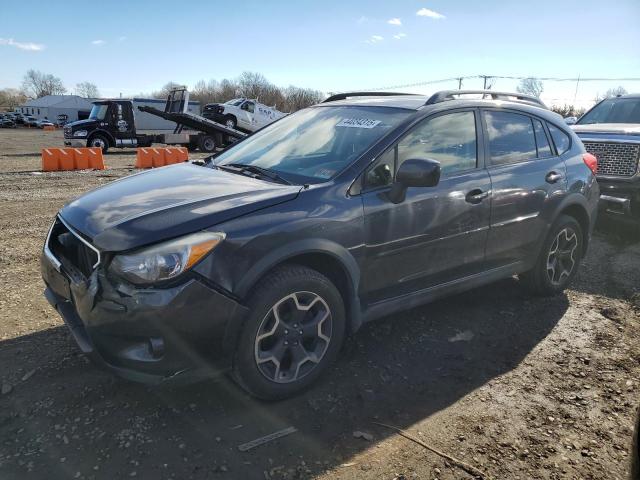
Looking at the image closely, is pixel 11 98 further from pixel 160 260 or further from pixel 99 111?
pixel 160 260

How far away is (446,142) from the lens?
11.8ft

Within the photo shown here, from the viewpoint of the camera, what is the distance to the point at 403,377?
324cm

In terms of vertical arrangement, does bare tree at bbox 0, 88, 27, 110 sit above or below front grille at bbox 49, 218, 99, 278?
above

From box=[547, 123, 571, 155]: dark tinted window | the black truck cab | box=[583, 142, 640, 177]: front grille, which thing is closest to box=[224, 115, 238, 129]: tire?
the black truck cab

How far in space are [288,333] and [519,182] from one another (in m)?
2.37

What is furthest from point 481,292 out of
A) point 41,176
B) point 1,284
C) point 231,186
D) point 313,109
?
point 41,176

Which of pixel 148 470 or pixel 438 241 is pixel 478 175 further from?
pixel 148 470

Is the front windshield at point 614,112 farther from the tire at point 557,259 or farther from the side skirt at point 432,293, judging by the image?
the side skirt at point 432,293

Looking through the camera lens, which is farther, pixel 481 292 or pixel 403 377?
pixel 481 292

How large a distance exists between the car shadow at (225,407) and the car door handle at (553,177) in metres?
1.34

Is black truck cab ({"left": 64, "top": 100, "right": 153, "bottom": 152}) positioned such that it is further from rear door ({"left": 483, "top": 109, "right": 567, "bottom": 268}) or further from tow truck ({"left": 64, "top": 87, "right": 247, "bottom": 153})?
rear door ({"left": 483, "top": 109, "right": 567, "bottom": 268})

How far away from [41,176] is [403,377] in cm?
1195

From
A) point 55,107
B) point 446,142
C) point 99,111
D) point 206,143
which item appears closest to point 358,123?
point 446,142

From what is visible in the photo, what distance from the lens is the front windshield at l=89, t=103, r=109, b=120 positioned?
20.4 meters
